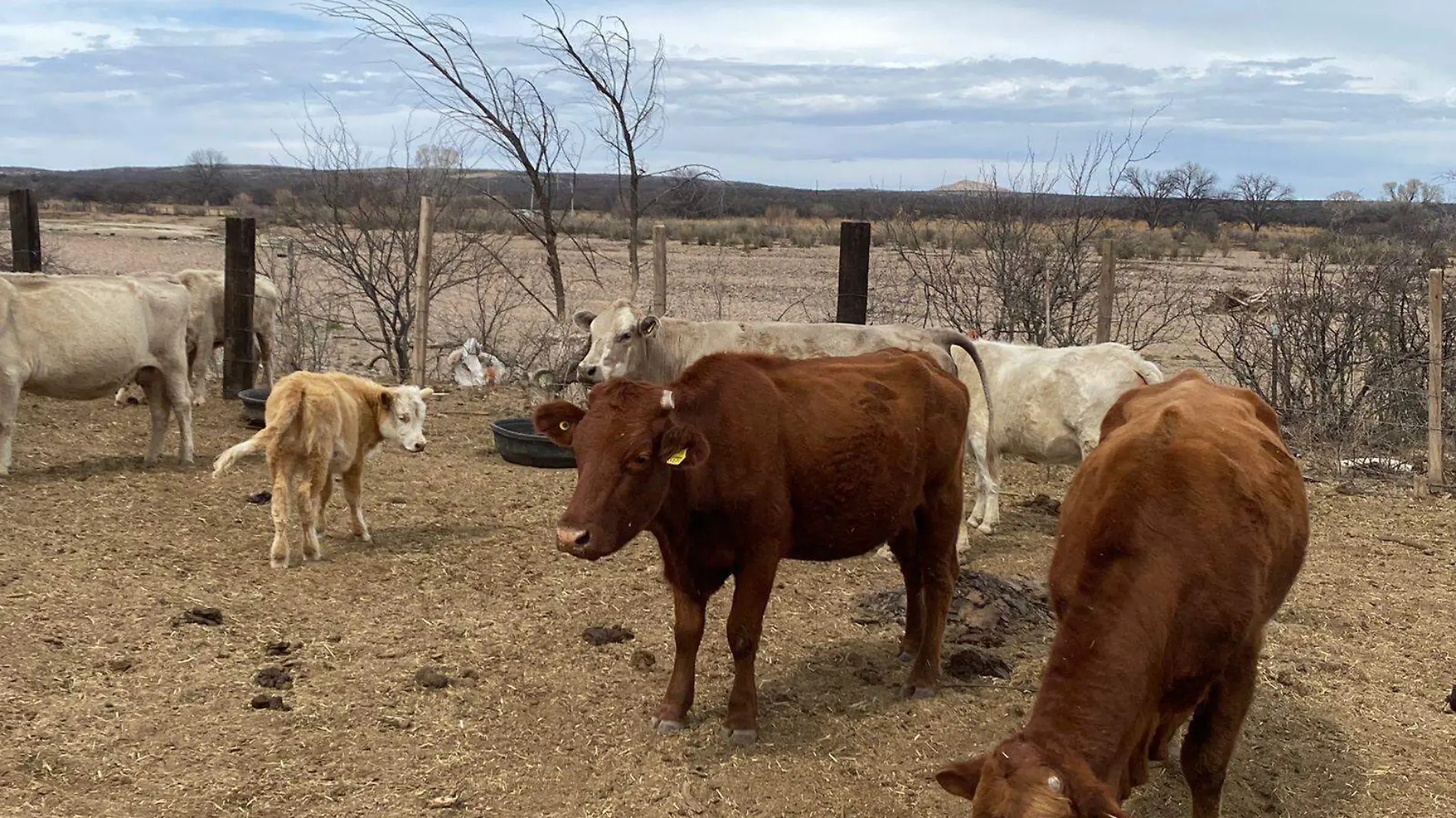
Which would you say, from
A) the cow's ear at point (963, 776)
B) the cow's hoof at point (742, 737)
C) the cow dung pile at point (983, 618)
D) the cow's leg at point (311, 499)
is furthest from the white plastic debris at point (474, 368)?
the cow's ear at point (963, 776)

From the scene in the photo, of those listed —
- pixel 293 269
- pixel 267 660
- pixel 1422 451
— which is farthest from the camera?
pixel 293 269

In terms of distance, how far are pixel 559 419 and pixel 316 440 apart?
2848 millimetres

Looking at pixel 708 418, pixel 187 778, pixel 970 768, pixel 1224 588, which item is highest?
pixel 708 418

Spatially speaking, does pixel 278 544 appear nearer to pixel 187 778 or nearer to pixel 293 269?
pixel 187 778

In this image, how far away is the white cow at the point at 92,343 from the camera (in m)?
9.23

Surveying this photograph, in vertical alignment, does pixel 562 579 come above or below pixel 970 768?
below

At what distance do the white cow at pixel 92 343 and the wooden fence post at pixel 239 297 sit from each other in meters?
2.46

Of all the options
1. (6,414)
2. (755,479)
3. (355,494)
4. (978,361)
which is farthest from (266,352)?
(755,479)

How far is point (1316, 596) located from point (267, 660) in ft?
20.9

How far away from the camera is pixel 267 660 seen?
5898 mm

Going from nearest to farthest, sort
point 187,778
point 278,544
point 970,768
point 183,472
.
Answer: point 970,768 → point 187,778 → point 278,544 → point 183,472

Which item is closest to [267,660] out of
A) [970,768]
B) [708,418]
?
[708,418]

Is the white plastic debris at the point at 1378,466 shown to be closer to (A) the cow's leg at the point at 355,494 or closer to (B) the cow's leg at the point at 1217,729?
(B) the cow's leg at the point at 1217,729

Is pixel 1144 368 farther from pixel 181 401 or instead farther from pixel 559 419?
pixel 181 401
